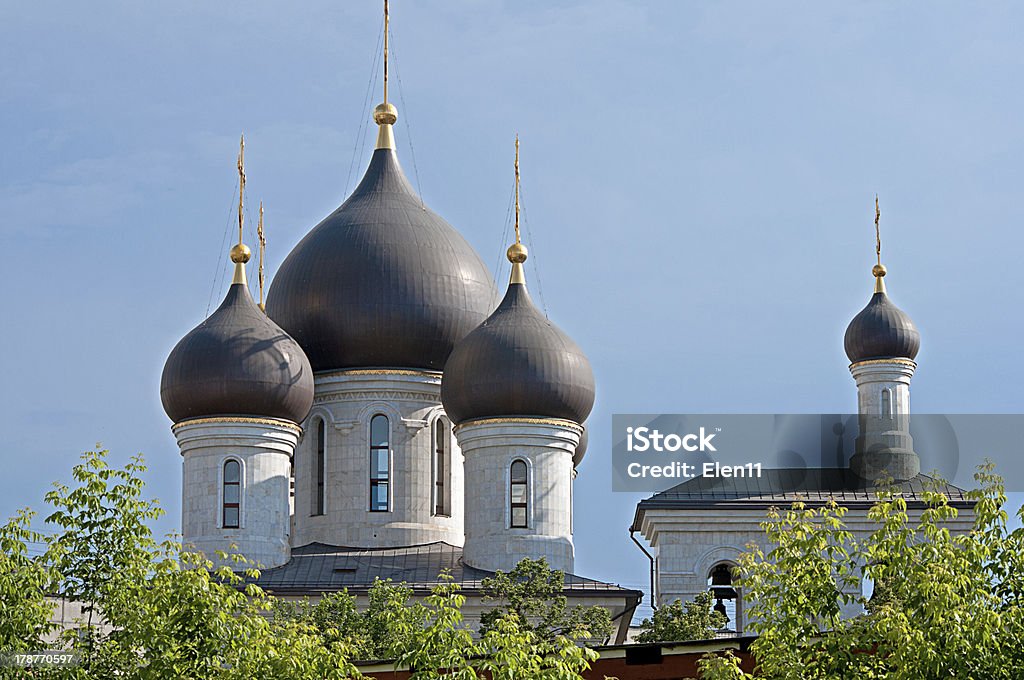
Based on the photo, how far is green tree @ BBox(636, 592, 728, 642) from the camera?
34.6 meters

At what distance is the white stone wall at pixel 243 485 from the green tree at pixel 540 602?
4296 mm

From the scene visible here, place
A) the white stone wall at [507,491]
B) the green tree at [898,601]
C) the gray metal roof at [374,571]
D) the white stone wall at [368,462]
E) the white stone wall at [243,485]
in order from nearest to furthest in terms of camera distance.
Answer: the green tree at [898,601] → the gray metal roof at [374,571] → the white stone wall at [243,485] → the white stone wall at [507,491] → the white stone wall at [368,462]

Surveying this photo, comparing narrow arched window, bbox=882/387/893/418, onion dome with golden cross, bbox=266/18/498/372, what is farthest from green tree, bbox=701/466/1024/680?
narrow arched window, bbox=882/387/893/418

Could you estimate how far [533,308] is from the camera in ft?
130

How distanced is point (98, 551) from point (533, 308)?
65.8 ft

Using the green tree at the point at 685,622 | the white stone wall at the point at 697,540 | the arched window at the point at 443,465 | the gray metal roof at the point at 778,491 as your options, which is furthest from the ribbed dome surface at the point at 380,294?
the green tree at the point at 685,622

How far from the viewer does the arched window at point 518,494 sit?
128 feet

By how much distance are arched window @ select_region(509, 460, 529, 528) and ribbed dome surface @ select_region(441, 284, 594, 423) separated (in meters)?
0.99

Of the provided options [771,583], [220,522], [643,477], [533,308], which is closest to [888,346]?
[643,477]

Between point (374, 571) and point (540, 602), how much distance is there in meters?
4.72

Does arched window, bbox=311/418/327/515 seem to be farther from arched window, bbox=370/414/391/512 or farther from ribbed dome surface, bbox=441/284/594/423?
ribbed dome surface, bbox=441/284/594/423

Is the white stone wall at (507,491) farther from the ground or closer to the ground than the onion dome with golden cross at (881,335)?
closer to the ground

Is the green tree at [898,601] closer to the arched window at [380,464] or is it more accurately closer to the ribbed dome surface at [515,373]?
the ribbed dome surface at [515,373]
